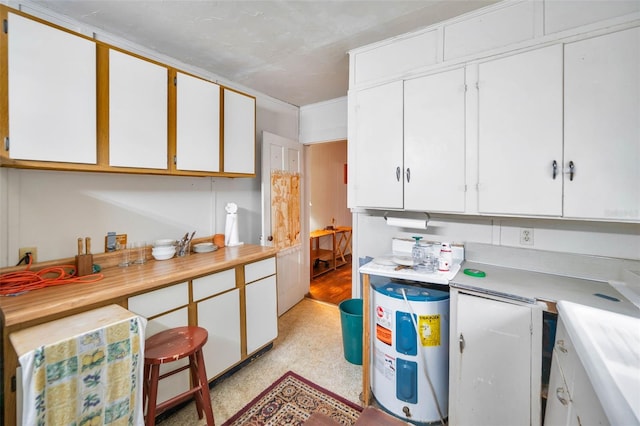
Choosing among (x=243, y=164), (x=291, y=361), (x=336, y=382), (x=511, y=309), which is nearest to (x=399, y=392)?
(x=336, y=382)

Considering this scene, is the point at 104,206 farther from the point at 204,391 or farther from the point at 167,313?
the point at 204,391

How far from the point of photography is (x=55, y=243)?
1.77 m

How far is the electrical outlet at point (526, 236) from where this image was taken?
75.7 inches

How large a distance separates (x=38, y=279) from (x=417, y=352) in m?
2.31

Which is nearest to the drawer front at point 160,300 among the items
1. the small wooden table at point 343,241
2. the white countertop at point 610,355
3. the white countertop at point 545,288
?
the white countertop at point 545,288

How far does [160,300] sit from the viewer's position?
168 centimetres

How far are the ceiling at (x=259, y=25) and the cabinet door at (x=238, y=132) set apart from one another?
13.6 inches

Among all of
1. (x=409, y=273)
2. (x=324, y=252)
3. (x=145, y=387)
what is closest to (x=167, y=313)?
(x=145, y=387)

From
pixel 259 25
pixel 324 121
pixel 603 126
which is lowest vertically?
pixel 603 126

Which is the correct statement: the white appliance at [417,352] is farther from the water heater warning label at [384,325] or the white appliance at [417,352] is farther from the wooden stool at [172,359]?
the wooden stool at [172,359]

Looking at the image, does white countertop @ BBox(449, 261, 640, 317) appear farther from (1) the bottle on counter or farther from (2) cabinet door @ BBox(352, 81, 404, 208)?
(2) cabinet door @ BBox(352, 81, 404, 208)

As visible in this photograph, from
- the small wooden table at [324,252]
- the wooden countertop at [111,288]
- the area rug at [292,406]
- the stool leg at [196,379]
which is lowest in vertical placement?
the area rug at [292,406]

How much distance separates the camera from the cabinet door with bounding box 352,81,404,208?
2107 mm

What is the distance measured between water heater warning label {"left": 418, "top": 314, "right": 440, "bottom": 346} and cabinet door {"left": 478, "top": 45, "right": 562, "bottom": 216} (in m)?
0.81
